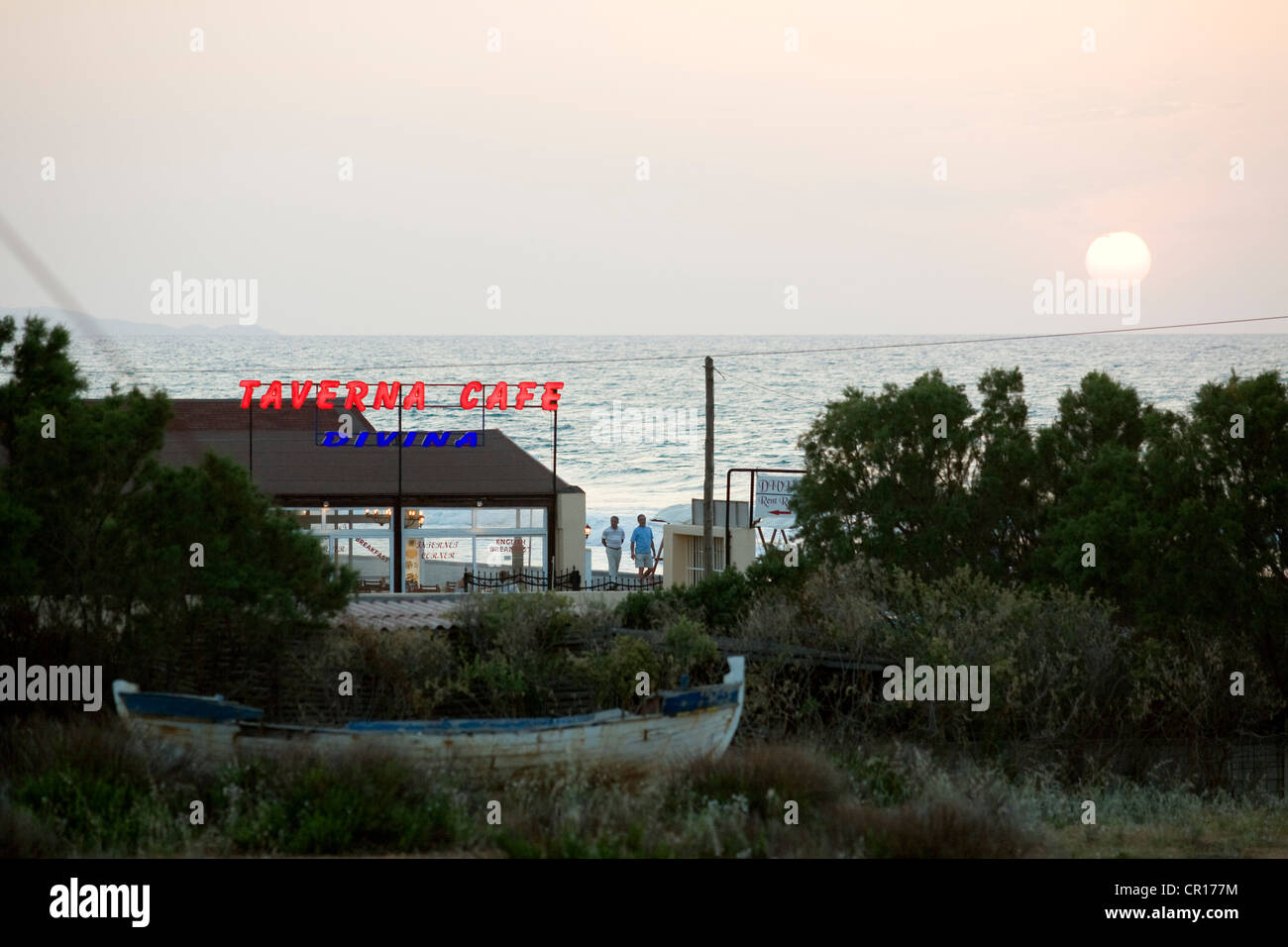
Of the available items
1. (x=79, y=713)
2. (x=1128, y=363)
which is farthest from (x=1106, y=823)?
(x=1128, y=363)

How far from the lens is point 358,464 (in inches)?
1656

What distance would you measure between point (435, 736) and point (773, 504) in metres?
27.4

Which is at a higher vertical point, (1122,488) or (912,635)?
(1122,488)

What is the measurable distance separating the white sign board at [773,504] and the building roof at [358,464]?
589cm

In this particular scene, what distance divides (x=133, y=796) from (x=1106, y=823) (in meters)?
10.1

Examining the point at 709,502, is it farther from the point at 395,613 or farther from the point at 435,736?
the point at 435,736

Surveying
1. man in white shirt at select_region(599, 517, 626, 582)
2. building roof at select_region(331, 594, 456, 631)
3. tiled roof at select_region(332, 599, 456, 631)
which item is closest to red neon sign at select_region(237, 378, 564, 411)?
man in white shirt at select_region(599, 517, 626, 582)

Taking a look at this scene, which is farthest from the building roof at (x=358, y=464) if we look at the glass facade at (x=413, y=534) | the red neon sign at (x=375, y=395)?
the red neon sign at (x=375, y=395)

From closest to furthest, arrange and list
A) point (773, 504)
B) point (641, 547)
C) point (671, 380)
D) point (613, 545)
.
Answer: point (641, 547)
point (613, 545)
point (773, 504)
point (671, 380)

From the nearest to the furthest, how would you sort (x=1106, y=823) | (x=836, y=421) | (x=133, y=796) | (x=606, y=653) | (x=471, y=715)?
1. (x=133, y=796)
2. (x=1106, y=823)
3. (x=471, y=715)
4. (x=606, y=653)
5. (x=836, y=421)

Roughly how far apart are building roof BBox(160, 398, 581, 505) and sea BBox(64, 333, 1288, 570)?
103 ft

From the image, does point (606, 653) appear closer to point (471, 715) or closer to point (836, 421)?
point (471, 715)

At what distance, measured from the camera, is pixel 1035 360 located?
463 feet

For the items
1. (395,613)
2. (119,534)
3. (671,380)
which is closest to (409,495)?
(395,613)
